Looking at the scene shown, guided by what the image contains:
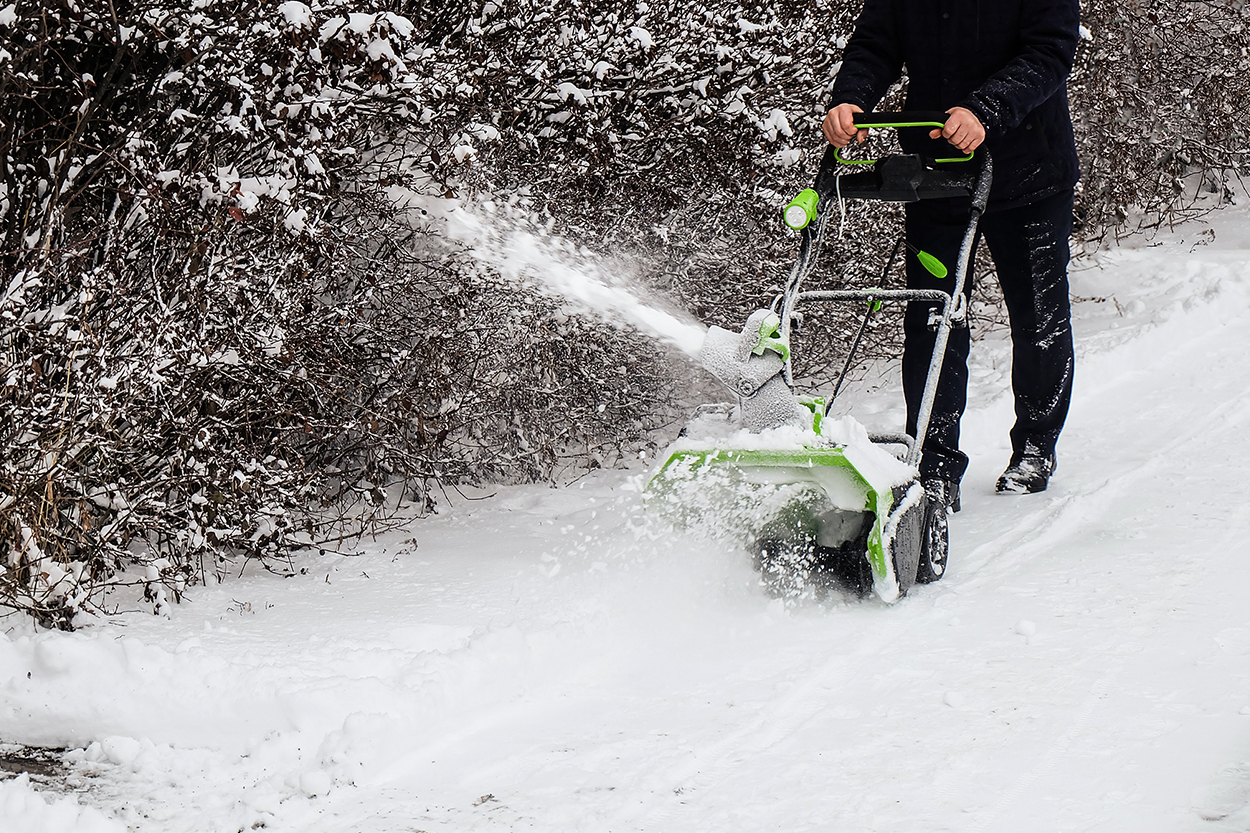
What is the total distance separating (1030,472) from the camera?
412 cm

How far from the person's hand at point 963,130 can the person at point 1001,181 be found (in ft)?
0.69

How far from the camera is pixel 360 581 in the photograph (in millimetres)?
3568

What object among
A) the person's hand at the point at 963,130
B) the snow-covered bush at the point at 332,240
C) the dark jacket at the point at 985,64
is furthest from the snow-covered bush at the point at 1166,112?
the person's hand at the point at 963,130

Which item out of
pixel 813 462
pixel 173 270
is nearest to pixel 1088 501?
pixel 813 462

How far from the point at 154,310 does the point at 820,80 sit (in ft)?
9.73

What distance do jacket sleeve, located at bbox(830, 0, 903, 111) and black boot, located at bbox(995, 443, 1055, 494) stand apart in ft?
4.55

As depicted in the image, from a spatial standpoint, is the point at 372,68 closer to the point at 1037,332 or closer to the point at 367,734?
the point at 367,734

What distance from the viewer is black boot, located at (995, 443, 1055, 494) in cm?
412

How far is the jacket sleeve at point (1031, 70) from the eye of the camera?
334 cm

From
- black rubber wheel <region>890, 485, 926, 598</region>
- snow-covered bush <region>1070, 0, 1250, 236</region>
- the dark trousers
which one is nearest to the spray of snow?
the dark trousers

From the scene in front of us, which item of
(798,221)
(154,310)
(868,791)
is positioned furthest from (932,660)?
(154,310)

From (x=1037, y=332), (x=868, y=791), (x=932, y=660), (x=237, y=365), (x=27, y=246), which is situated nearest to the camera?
(x=868, y=791)

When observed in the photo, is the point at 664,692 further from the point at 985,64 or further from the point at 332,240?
the point at 985,64

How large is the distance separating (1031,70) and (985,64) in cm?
26
